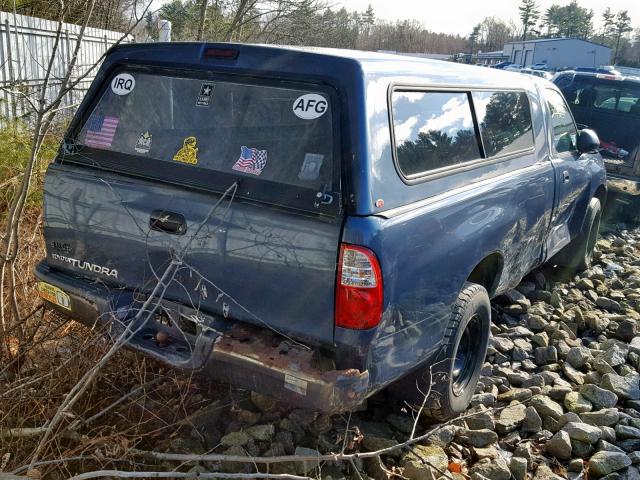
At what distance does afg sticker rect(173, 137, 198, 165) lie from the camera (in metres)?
3.02

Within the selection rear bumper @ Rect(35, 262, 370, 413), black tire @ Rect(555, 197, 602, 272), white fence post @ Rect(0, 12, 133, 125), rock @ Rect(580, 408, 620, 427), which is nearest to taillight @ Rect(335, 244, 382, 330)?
rear bumper @ Rect(35, 262, 370, 413)

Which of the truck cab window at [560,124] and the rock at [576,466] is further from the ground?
the truck cab window at [560,124]

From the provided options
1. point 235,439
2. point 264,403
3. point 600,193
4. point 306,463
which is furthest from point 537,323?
point 235,439

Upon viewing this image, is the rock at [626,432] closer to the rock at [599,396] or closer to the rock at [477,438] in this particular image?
the rock at [599,396]

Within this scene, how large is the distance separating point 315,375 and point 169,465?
37.4 inches

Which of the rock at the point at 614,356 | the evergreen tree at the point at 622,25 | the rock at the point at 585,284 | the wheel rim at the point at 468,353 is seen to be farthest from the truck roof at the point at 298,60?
the evergreen tree at the point at 622,25

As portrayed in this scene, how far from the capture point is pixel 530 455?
3.49 meters

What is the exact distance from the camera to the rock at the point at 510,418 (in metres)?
3.74

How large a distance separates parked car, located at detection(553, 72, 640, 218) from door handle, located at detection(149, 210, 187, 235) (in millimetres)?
8103

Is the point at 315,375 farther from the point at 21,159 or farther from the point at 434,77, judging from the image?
the point at 21,159

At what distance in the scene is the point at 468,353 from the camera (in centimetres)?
390

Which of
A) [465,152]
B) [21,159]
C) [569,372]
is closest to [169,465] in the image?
[465,152]

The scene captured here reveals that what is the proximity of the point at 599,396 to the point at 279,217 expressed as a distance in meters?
2.71

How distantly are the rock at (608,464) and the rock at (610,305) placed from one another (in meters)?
2.67
